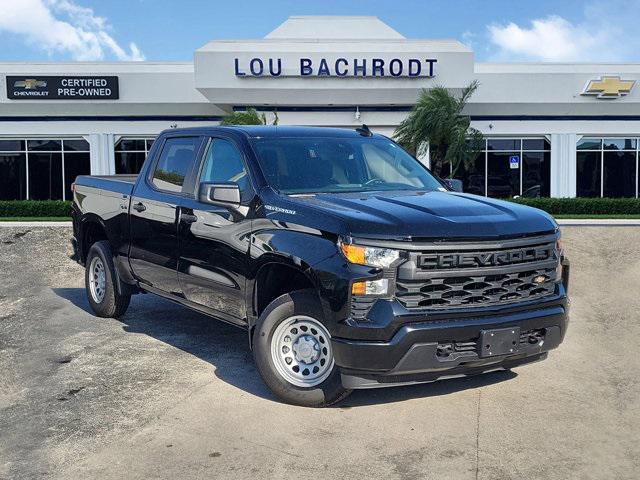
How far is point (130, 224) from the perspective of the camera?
7.23 metres

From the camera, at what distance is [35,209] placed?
89.2 ft

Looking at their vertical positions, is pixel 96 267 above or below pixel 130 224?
below

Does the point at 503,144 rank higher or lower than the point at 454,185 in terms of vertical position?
higher

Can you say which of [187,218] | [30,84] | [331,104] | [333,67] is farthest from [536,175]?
[187,218]

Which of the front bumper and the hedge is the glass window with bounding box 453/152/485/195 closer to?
the hedge

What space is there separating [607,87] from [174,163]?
28.8 meters

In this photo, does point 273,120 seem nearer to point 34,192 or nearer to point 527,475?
point 34,192

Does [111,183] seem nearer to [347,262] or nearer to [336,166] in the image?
[336,166]

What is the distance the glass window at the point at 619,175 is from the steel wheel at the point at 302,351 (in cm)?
3074

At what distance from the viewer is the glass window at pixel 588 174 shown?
32.7m

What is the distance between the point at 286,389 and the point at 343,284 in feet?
3.20

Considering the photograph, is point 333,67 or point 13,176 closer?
point 333,67

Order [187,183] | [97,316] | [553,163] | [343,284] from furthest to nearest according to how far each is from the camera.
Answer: [553,163], [97,316], [187,183], [343,284]

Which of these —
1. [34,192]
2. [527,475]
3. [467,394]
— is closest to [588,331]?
[467,394]
